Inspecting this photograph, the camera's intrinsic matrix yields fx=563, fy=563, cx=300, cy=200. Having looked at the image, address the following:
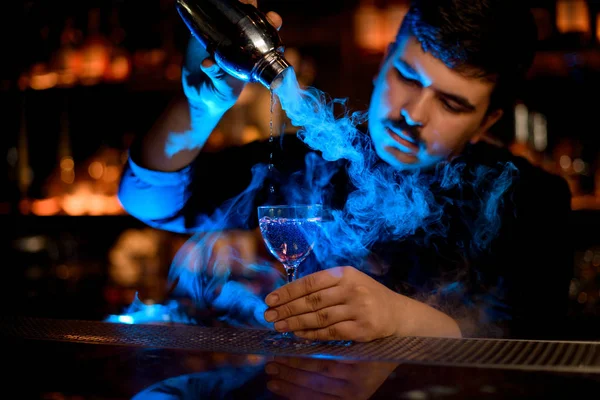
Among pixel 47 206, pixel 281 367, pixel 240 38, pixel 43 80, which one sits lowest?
pixel 47 206

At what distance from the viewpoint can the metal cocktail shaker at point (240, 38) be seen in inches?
46.9

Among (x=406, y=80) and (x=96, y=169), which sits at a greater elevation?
(x=406, y=80)

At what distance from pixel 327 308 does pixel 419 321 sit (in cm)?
31

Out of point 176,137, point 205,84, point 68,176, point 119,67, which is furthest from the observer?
point 68,176

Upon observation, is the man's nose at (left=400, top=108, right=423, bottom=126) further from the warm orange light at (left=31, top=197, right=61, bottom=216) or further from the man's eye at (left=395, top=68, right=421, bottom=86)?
the warm orange light at (left=31, top=197, right=61, bottom=216)

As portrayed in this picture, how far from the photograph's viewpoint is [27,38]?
3.66 metres

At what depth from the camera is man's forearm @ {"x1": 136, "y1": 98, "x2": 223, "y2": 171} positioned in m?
1.76

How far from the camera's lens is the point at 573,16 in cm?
287

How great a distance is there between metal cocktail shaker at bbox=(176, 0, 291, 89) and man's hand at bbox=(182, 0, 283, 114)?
182mm

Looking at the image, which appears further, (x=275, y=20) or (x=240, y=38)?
(x=275, y=20)

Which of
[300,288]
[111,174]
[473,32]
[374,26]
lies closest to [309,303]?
[300,288]

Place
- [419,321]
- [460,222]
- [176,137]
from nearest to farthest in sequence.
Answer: [419,321] → [176,137] → [460,222]

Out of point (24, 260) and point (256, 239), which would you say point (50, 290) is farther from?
point (256, 239)

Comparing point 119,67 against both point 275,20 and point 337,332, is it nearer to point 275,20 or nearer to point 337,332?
point 275,20
